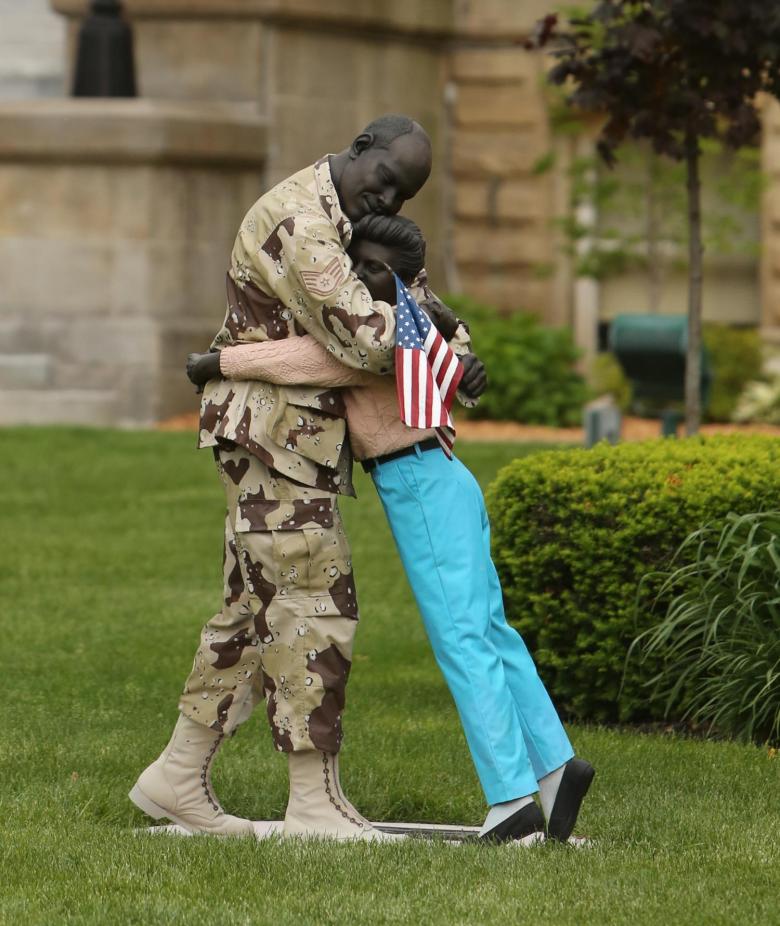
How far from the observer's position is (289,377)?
199 inches

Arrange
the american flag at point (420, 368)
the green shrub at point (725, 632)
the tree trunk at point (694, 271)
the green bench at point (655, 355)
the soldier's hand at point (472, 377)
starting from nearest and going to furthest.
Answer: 1. the american flag at point (420, 368)
2. the soldier's hand at point (472, 377)
3. the green shrub at point (725, 632)
4. the tree trunk at point (694, 271)
5. the green bench at point (655, 355)

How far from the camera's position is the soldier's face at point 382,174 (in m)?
5.00

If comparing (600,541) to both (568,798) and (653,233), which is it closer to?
(568,798)

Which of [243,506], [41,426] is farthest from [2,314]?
[243,506]

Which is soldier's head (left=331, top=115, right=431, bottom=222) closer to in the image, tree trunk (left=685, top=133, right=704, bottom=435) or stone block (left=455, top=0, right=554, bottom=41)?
tree trunk (left=685, top=133, right=704, bottom=435)

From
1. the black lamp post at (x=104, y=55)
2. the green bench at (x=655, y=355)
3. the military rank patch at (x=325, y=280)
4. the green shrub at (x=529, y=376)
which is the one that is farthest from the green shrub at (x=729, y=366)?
the military rank patch at (x=325, y=280)

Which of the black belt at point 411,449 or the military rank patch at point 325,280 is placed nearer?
the military rank patch at point 325,280

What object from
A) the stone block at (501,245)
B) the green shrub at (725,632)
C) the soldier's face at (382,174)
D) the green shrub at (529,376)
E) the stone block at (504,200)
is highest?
the stone block at (504,200)

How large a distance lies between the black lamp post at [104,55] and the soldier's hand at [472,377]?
1266 centimetres

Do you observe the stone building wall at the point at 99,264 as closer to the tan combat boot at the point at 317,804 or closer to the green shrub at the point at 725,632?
the green shrub at the point at 725,632

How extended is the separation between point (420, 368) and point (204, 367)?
0.62 metres

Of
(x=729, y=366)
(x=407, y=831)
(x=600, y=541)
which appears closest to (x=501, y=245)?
(x=729, y=366)

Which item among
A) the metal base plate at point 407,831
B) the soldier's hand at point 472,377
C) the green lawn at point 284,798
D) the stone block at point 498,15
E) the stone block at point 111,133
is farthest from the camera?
the stone block at point 498,15

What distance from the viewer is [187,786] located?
5.40 meters
